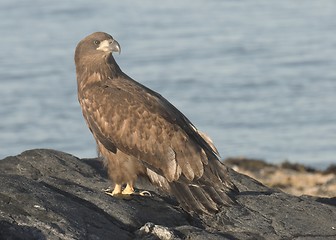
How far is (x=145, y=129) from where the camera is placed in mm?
11586

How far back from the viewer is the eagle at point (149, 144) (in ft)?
36.8

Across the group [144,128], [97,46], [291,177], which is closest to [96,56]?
[97,46]

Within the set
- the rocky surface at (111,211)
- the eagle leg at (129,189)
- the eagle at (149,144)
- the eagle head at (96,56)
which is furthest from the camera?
the eagle head at (96,56)

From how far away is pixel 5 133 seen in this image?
31.5 meters

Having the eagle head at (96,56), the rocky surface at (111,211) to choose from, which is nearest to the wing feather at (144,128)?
the eagle head at (96,56)

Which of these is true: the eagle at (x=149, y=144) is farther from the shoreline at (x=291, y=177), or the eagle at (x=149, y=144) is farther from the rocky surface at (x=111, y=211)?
the shoreline at (x=291, y=177)

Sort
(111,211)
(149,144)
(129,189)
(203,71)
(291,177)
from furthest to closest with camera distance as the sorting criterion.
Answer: (203,71), (291,177), (129,189), (149,144), (111,211)

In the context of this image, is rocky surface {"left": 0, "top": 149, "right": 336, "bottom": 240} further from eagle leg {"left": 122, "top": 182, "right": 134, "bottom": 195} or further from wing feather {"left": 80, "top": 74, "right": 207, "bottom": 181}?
wing feather {"left": 80, "top": 74, "right": 207, "bottom": 181}

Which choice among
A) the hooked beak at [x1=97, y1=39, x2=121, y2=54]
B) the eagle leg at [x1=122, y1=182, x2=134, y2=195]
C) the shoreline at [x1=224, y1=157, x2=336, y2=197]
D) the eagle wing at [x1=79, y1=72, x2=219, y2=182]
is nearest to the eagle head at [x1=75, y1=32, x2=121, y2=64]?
the hooked beak at [x1=97, y1=39, x2=121, y2=54]

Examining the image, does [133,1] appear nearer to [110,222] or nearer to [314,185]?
[314,185]

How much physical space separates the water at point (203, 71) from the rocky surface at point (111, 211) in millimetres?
14920

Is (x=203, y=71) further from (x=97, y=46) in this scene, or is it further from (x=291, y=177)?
(x=97, y=46)

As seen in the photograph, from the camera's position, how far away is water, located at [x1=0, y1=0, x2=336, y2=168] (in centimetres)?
3052

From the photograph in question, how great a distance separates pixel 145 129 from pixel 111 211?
1305 millimetres
